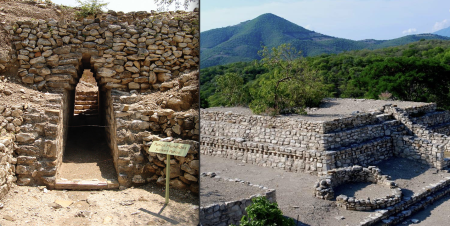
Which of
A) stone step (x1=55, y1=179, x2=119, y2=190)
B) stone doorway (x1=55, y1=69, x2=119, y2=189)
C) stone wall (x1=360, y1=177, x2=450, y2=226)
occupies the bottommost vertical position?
stone wall (x1=360, y1=177, x2=450, y2=226)

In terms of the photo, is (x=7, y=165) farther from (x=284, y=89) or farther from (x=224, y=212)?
(x=284, y=89)

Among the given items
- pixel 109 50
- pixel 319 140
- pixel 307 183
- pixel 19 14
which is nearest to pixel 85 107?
pixel 109 50

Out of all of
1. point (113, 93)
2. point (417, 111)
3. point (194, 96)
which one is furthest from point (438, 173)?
point (113, 93)

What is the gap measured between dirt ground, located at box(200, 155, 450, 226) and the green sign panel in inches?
70.1

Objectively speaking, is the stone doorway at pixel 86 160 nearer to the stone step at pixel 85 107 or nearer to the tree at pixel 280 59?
the stone step at pixel 85 107

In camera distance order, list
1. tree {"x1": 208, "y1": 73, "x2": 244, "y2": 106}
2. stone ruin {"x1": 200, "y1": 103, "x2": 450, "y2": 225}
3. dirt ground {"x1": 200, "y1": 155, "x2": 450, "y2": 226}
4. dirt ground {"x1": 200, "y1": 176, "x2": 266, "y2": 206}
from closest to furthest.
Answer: dirt ground {"x1": 200, "y1": 176, "x2": 266, "y2": 206}
dirt ground {"x1": 200, "y1": 155, "x2": 450, "y2": 226}
stone ruin {"x1": 200, "y1": 103, "x2": 450, "y2": 225}
tree {"x1": 208, "y1": 73, "x2": 244, "y2": 106}

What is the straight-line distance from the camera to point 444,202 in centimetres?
830

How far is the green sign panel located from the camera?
4125mm

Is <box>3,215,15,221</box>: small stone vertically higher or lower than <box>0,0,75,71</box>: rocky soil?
lower

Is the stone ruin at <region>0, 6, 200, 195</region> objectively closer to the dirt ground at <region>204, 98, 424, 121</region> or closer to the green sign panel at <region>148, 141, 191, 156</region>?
the green sign panel at <region>148, 141, 191, 156</region>

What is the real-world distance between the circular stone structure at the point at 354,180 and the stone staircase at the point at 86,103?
4.64 meters

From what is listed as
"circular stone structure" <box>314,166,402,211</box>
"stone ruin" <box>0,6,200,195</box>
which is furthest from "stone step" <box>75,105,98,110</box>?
"circular stone structure" <box>314,166,402,211</box>

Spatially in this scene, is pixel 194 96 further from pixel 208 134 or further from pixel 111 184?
pixel 208 134

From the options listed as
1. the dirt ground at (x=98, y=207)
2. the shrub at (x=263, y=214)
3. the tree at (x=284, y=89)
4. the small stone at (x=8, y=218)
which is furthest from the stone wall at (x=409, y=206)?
the small stone at (x=8, y=218)
